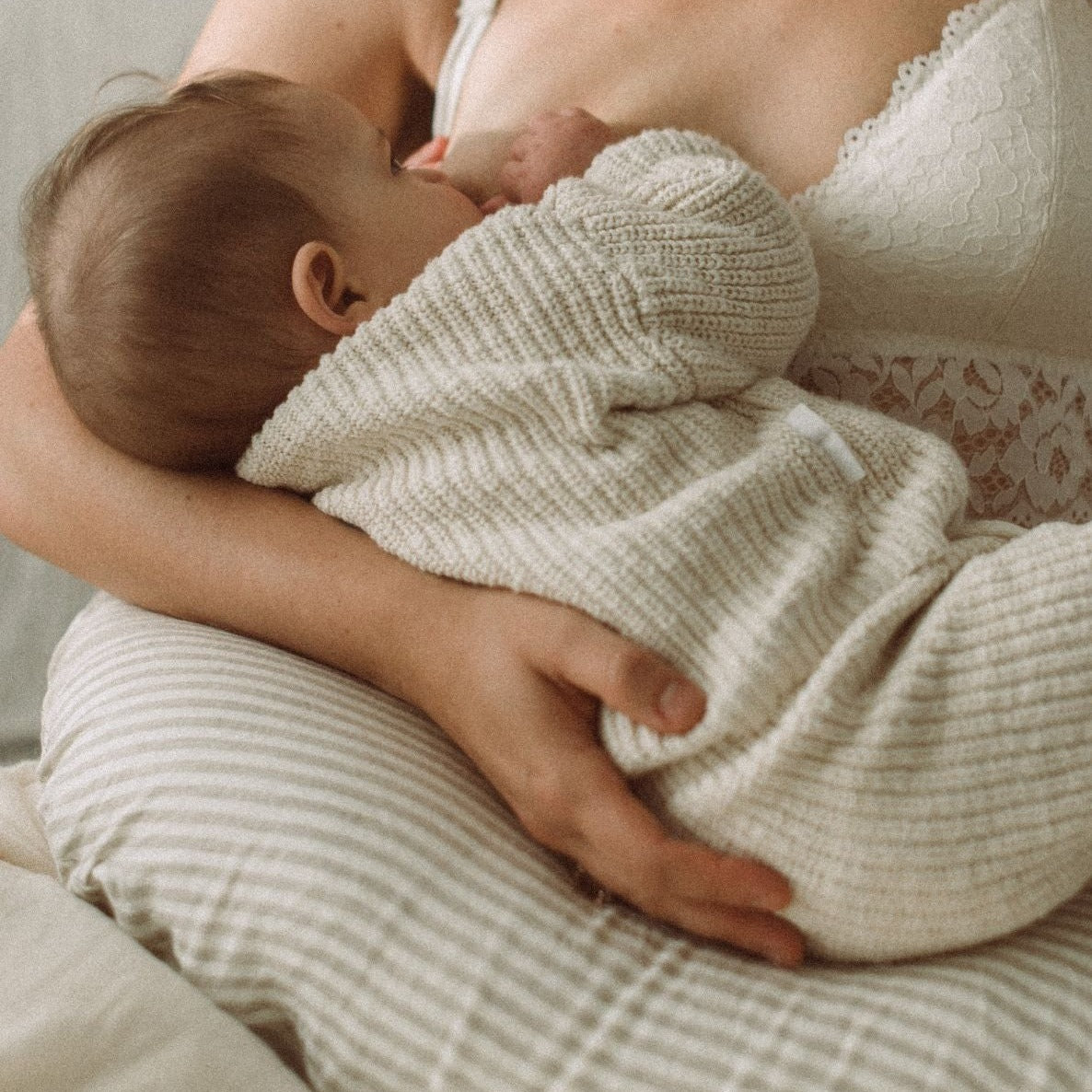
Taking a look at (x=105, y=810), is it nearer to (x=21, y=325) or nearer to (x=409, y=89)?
(x=21, y=325)

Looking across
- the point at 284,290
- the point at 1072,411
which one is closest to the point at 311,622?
the point at 284,290

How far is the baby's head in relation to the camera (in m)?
0.71

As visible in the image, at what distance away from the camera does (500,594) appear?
672mm

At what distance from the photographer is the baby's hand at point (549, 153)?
870 millimetres

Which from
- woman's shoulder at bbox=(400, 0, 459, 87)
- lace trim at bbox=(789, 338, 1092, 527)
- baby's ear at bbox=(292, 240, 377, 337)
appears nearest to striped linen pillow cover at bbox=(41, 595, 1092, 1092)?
baby's ear at bbox=(292, 240, 377, 337)

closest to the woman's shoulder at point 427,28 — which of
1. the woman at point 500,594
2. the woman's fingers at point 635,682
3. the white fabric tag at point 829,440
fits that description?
the woman at point 500,594

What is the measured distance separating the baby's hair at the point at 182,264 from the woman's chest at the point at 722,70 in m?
0.26

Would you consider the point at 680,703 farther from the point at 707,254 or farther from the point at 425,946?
the point at 707,254

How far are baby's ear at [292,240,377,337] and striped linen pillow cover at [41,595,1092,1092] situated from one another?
0.78 feet

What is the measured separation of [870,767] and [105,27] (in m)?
1.35

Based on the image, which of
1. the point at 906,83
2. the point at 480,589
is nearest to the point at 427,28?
the point at 906,83

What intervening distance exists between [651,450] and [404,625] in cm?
19

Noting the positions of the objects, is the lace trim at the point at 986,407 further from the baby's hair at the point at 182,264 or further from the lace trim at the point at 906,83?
the baby's hair at the point at 182,264

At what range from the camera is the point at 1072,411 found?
92 cm
